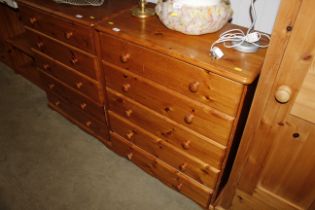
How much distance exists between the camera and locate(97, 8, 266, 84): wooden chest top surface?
0.90 meters

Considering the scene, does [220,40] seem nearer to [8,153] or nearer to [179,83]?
[179,83]

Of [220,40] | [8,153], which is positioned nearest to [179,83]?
[220,40]

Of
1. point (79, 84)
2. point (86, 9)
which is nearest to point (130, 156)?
point (79, 84)

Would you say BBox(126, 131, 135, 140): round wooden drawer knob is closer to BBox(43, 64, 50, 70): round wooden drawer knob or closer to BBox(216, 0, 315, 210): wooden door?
BBox(216, 0, 315, 210): wooden door

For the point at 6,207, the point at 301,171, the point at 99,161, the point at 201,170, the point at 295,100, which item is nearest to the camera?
the point at 295,100

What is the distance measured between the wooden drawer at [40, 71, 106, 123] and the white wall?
0.94 meters

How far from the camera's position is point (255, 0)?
1172mm

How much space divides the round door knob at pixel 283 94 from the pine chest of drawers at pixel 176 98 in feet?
0.31

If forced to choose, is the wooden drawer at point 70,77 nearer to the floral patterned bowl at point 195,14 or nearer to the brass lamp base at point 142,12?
the brass lamp base at point 142,12

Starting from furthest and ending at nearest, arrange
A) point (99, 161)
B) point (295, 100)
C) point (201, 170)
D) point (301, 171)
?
point (99, 161)
point (201, 170)
point (301, 171)
point (295, 100)

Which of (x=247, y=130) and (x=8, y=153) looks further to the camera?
(x=8, y=153)

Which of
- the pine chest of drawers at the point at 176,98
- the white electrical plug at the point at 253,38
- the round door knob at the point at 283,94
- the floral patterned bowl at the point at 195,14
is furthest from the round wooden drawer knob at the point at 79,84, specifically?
the round door knob at the point at 283,94

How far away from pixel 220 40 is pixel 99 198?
1144mm

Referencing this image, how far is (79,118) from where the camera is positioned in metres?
1.89
